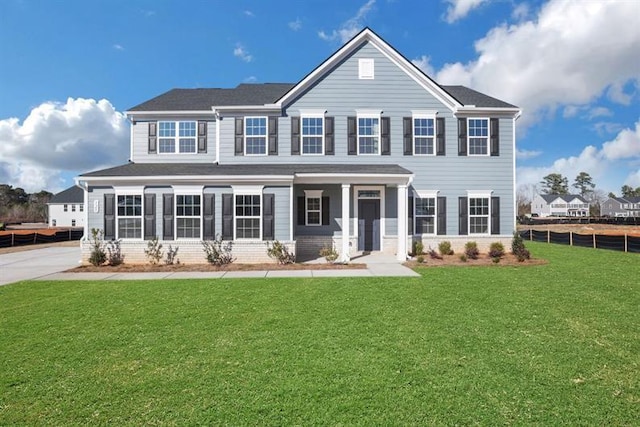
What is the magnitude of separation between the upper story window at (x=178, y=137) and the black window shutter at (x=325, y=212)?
23.4 feet

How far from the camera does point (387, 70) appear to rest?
15391mm

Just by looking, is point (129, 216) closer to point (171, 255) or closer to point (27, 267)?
point (171, 255)

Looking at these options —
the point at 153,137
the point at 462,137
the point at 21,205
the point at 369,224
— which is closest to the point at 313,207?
the point at 369,224

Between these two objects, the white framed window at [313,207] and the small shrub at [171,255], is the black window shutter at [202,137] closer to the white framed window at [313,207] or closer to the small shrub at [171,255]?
the small shrub at [171,255]

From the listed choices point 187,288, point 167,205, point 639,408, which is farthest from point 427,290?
point 167,205

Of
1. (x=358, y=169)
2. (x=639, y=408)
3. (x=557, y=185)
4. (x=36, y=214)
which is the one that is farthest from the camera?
(x=557, y=185)

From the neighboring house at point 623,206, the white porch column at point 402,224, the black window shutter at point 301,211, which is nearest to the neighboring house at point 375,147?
the black window shutter at point 301,211

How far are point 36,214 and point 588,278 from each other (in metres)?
80.7

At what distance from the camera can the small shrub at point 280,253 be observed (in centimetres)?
1262

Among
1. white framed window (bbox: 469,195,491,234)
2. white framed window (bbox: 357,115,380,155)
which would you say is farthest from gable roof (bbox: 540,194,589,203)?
white framed window (bbox: 357,115,380,155)

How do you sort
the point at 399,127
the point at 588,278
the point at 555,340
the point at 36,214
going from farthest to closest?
the point at 36,214, the point at 399,127, the point at 588,278, the point at 555,340

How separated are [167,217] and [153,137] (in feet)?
17.4

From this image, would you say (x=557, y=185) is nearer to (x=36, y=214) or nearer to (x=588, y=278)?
(x=588, y=278)

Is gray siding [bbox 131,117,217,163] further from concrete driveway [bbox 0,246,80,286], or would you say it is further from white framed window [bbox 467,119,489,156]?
white framed window [bbox 467,119,489,156]
